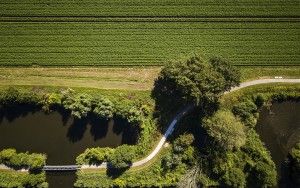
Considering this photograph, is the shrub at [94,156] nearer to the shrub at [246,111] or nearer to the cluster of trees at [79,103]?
the cluster of trees at [79,103]

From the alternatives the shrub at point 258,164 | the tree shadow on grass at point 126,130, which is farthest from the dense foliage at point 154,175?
the shrub at point 258,164

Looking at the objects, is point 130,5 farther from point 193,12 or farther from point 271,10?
point 271,10

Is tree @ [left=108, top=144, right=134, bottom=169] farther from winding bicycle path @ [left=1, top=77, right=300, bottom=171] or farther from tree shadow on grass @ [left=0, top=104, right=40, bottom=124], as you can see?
tree shadow on grass @ [left=0, top=104, right=40, bottom=124]

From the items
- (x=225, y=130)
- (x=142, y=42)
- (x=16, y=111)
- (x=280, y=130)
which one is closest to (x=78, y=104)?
(x=16, y=111)

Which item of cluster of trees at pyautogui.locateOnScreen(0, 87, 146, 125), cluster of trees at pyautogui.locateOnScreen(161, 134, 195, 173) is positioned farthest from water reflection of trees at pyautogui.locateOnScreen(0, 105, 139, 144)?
cluster of trees at pyautogui.locateOnScreen(161, 134, 195, 173)

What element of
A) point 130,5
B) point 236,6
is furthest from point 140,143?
point 236,6

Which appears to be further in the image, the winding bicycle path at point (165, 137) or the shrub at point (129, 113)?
the winding bicycle path at point (165, 137)
